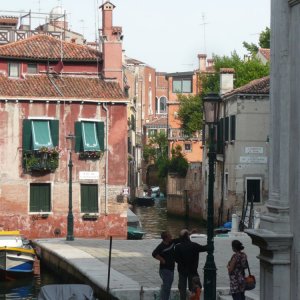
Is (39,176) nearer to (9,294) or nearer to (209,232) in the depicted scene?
(9,294)

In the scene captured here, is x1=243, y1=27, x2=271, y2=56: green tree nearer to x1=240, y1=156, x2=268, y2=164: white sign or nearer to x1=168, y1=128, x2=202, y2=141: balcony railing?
x1=168, y1=128, x2=202, y2=141: balcony railing

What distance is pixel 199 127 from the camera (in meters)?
63.7

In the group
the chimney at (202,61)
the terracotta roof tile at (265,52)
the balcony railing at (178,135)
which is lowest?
the balcony railing at (178,135)

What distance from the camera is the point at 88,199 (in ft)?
116

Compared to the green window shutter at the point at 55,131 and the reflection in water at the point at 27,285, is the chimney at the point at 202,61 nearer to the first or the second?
the green window shutter at the point at 55,131

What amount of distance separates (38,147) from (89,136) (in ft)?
6.77

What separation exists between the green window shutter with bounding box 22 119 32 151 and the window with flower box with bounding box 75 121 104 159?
1782 mm

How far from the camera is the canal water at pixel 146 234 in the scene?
2391 cm

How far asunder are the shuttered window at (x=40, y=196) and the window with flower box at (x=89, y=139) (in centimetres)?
184

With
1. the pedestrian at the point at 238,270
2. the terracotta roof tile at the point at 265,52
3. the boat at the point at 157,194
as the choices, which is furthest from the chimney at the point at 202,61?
the pedestrian at the point at 238,270

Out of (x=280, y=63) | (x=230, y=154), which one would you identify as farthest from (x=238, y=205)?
(x=280, y=63)

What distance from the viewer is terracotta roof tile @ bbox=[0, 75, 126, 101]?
3531cm

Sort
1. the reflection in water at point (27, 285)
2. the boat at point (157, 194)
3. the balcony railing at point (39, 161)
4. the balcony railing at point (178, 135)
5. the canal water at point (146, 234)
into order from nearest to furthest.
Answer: the reflection in water at point (27, 285) < the canal water at point (146, 234) < the balcony railing at point (39, 161) < the balcony railing at point (178, 135) < the boat at point (157, 194)

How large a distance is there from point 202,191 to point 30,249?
27.7 metres
